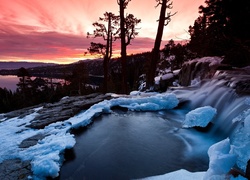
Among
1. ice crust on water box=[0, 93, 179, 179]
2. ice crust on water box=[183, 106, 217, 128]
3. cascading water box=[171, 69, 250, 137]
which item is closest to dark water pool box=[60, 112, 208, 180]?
ice crust on water box=[0, 93, 179, 179]

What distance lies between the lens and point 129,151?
4629 mm

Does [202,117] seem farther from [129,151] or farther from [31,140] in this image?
[31,140]

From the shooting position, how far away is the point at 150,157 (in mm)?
4359

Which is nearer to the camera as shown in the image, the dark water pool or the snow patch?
the snow patch

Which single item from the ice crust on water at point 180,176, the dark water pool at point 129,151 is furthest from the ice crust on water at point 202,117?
the ice crust on water at point 180,176

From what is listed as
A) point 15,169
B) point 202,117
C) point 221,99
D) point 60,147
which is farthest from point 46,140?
point 221,99

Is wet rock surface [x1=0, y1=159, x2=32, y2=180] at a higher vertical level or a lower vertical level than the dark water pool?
higher

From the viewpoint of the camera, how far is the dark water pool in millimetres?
3828

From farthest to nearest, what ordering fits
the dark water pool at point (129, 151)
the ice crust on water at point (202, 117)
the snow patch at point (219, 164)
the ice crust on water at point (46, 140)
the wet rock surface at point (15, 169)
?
1. the ice crust on water at point (202, 117)
2. the dark water pool at point (129, 151)
3. the ice crust on water at point (46, 140)
4. the wet rock surface at point (15, 169)
5. the snow patch at point (219, 164)

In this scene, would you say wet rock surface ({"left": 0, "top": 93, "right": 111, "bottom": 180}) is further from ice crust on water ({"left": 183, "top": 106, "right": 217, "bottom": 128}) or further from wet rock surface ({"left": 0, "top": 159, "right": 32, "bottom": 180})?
ice crust on water ({"left": 183, "top": 106, "right": 217, "bottom": 128})

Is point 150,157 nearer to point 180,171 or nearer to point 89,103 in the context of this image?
point 180,171

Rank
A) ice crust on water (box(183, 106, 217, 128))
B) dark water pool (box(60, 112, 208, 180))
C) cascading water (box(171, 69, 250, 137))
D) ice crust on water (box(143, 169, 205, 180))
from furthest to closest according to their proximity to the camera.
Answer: ice crust on water (box(183, 106, 217, 128)) → cascading water (box(171, 69, 250, 137)) → dark water pool (box(60, 112, 208, 180)) → ice crust on water (box(143, 169, 205, 180))

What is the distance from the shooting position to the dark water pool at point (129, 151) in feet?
12.6

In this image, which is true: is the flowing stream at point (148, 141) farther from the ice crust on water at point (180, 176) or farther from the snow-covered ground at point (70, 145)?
the snow-covered ground at point (70, 145)
